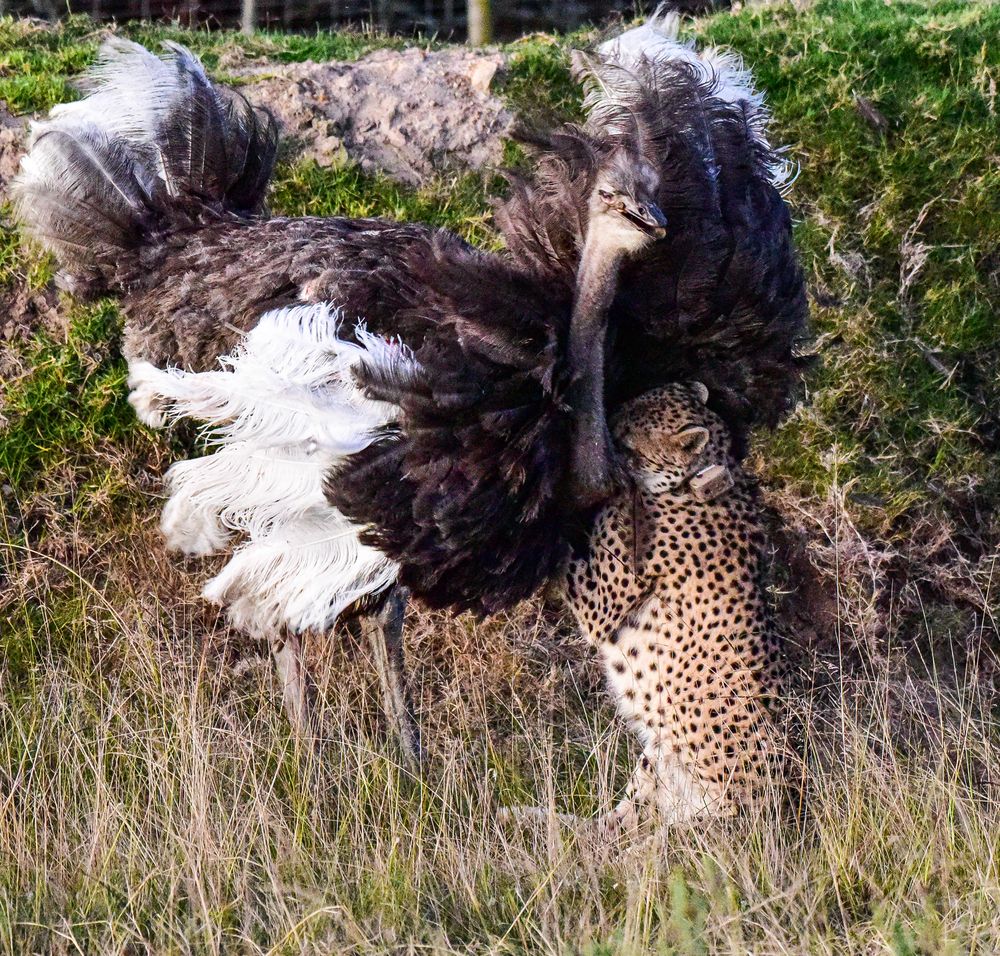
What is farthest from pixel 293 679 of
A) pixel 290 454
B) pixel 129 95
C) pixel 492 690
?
pixel 129 95

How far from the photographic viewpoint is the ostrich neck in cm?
393

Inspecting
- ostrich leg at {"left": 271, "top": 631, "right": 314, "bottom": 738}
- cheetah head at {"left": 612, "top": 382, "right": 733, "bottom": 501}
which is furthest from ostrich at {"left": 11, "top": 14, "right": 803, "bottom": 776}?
ostrich leg at {"left": 271, "top": 631, "right": 314, "bottom": 738}

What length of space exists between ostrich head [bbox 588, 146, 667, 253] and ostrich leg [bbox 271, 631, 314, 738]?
1776 mm

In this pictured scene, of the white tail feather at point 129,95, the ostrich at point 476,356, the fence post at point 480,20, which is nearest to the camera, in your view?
the ostrich at point 476,356

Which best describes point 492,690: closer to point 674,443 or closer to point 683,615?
point 683,615

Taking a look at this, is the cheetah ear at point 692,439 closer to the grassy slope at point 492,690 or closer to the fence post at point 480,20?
the grassy slope at point 492,690

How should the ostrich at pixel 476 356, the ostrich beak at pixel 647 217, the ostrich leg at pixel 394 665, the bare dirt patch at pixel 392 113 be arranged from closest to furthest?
1. the ostrich beak at pixel 647 217
2. the ostrich at pixel 476 356
3. the ostrich leg at pixel 394 665
4. the bare dirt patch at pixel 392 113

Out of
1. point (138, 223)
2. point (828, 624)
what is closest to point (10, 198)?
point (138, 223)

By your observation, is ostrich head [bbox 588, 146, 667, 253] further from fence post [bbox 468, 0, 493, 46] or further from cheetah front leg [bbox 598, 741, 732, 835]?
fence post [bbox 468, 0, 493, 46]

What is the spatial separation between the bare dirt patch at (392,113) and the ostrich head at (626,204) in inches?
103

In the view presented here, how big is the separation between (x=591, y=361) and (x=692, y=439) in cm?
34

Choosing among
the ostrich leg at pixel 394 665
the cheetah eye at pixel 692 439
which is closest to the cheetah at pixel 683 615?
the cheetah eye at pixel 692 439

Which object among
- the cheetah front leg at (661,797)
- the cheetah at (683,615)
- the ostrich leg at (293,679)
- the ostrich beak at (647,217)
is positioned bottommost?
the ostrich leg at (293,679)

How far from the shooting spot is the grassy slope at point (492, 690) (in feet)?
12.3
